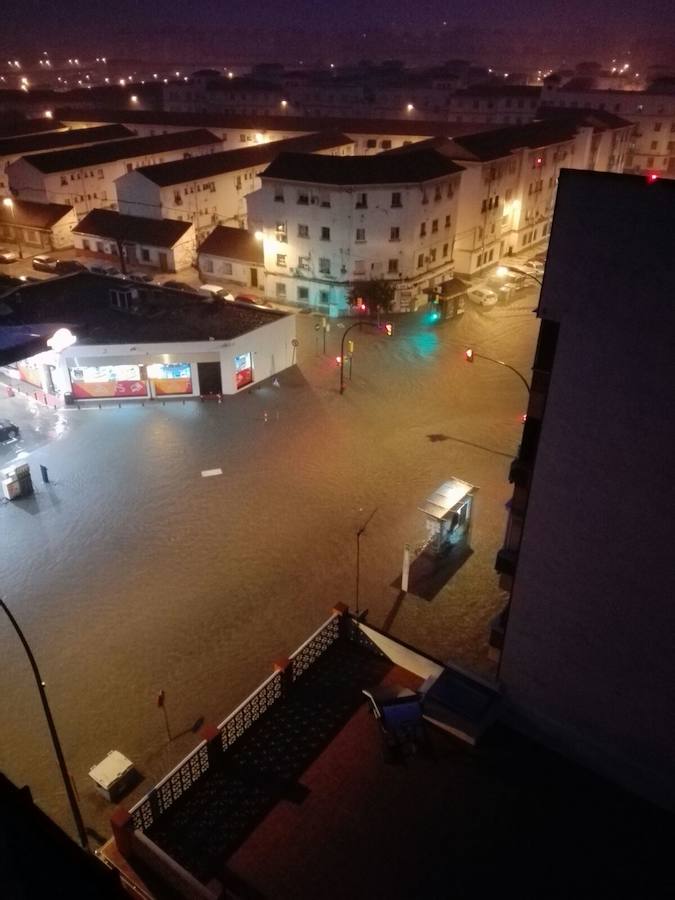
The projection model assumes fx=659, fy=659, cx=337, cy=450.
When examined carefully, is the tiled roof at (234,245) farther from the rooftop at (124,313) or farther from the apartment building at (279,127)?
the apartment building at (279,127)

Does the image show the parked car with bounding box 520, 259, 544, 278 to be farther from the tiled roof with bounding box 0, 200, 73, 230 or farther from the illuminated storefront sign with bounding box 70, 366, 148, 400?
the tiled roof with bounding box 0, 200, 73, 230

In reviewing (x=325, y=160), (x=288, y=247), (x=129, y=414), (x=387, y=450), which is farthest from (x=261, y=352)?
(x=325, y=160)

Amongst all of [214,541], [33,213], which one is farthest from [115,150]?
[214,541]

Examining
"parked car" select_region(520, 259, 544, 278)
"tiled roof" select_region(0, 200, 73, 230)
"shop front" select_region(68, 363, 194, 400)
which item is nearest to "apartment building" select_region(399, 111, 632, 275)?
"parked car" select_region(520, 259, 544, 278)

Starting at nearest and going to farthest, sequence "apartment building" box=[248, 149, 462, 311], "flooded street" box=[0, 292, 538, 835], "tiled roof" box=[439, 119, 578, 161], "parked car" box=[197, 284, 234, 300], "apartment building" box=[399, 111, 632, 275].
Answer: "flooded street" box=[0, 292, 538, 835], "apartment building" box=[248, 149, 462, 311], "parked car" box=[197, 284, 234, 300], "apartment building" box=[399, 111, 632, 275], "tiled roof" box=[439, 119, 578, 161]

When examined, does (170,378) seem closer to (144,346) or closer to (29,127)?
(144,346)

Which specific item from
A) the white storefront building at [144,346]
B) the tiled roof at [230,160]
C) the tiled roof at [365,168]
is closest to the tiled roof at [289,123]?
the tiled roof at [230,160]

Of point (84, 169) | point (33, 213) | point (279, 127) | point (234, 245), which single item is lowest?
point (234, 245)
